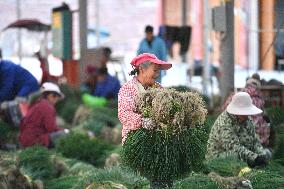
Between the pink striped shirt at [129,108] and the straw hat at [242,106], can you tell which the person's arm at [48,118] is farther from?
the pink striped shirt at [129,108]

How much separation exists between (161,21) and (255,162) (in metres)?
25.5

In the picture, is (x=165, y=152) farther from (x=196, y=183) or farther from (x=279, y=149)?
(x=279, y=149)

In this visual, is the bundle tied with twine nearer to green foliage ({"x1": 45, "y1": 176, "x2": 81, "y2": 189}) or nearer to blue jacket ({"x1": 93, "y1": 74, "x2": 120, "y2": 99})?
green foliage ({"x1": 45, "y1": 176, "x2": 81, "y2": 189})

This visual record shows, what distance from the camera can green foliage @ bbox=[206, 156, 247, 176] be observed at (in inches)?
287

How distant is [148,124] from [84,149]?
4.09 m

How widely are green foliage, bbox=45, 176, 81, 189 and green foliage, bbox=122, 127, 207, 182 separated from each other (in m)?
1.70

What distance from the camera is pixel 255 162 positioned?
7.74m

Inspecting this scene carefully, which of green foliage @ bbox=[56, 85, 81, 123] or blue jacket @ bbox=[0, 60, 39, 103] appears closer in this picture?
blue jacket @ bbox=[0, 60, 39, 103]

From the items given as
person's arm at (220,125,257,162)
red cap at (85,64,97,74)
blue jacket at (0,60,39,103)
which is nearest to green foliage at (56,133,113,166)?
blue jacket at (0,60,39,103)

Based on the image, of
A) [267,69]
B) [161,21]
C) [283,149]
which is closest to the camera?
[283,149]

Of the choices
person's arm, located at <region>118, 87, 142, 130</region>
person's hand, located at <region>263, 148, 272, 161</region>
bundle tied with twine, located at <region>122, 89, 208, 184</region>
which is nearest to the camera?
bundle tied with twine, located at <region>122, 89, 208, 184</region>

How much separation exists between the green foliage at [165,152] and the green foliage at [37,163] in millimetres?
2546

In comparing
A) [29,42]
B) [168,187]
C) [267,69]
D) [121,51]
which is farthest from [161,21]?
[168,187]

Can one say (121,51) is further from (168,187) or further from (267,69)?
(168,187)
